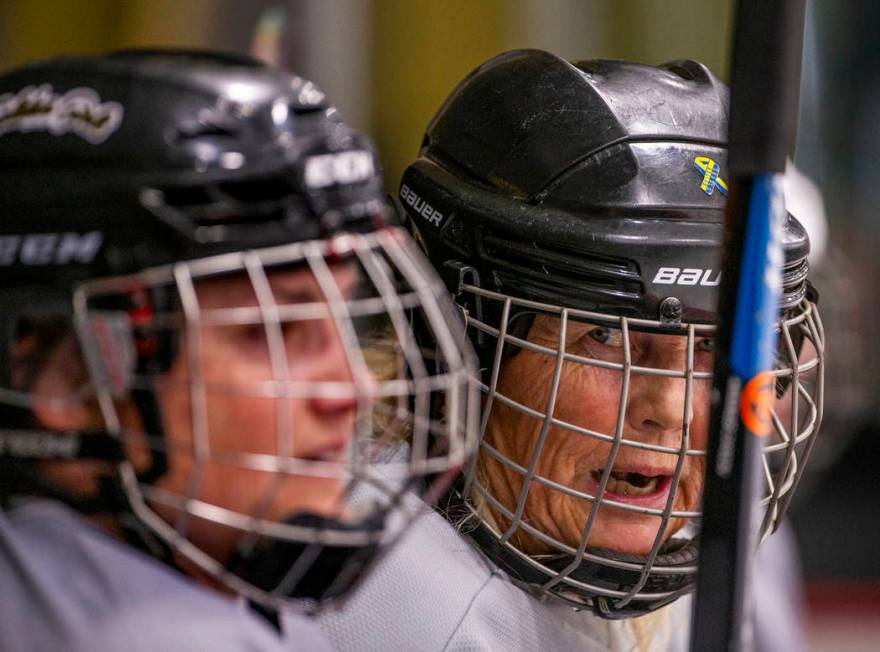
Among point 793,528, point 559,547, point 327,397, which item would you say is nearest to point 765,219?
point 327,397

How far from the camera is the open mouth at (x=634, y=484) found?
128 cm

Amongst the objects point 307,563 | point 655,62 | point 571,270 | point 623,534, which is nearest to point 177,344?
point 307,563

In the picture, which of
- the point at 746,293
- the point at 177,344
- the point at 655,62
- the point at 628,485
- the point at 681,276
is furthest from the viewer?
the point at 655,62

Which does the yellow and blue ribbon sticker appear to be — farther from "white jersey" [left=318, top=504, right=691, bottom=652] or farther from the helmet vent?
"white jersey" [left=318, top=504, right=691, bottom=652]

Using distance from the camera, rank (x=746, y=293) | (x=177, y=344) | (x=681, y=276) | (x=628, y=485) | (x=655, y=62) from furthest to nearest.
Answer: (x=655, y=62), (x=628, y=485), (x=681, y=276), (x=177, y=344), (x=746, y=293)

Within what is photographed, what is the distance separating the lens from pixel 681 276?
118 centimetres

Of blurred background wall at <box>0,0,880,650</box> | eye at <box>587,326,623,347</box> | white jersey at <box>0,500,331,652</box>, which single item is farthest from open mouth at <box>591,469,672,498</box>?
blurred background wall at <box>0,0,880,650</box>

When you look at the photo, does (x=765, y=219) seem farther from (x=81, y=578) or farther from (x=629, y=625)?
(x=629, y=625)

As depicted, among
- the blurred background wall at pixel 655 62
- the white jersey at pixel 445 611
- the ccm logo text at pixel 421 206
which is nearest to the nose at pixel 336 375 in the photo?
the white jersey at pixel 445 611

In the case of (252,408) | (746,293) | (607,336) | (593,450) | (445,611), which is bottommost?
(445,611)

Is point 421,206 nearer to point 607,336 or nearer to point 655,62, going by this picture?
point 607,336

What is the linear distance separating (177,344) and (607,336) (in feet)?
1.88

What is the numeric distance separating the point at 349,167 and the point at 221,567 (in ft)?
0.90

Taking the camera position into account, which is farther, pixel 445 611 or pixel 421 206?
pixel 421 206
